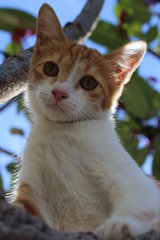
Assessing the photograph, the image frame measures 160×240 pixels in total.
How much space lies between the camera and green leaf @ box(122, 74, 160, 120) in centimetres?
293

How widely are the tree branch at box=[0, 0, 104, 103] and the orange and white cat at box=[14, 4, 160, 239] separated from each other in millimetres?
62

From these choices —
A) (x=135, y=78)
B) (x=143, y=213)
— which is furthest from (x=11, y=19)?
(x=143, y=213)

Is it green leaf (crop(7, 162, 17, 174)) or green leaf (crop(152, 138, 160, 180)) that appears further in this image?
green leaf (crop(152, 138, 160, 180))

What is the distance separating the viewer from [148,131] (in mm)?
3000

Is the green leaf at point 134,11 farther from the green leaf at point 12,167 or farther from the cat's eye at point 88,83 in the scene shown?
the green leaf at point 12,167

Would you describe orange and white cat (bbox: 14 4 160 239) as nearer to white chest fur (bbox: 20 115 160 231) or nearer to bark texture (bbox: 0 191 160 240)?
white chest fur (bbox: 20 115 160 231)

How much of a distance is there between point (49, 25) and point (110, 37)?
0.65 metres

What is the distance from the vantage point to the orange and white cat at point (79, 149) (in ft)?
5.23

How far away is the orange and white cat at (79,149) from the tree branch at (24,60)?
6 cm

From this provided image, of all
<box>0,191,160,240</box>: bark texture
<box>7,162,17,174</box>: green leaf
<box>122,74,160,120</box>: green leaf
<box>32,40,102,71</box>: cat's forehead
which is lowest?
<box>7,162,17,174</box>: green leaf

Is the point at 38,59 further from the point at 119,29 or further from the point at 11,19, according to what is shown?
the point at 119,29

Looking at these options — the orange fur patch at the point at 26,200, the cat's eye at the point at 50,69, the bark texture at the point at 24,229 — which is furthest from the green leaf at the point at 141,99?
the bark texture at the point at 24,229

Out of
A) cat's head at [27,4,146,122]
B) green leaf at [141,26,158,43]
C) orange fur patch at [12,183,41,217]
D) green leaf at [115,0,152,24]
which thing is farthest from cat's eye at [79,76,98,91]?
green leaf at [115,0,152,24]

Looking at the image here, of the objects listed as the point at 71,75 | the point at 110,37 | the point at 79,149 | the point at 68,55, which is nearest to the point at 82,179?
the point at 79,149
